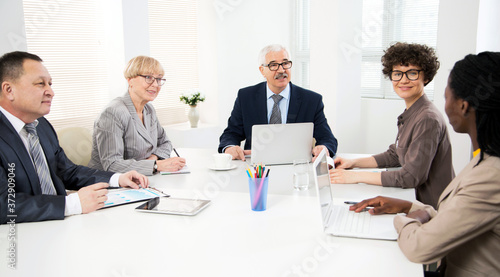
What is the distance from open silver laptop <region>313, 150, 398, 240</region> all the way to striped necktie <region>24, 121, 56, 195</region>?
1259mm

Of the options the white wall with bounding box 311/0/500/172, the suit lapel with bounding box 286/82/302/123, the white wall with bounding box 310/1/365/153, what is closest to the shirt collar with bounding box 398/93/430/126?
the suit lapel with bounding box 286/82/302/123

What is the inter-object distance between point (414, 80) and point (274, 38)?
3693 mm

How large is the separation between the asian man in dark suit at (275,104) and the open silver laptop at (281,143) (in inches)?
18.9

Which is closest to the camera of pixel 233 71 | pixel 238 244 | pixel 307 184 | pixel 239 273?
pixel 239 273

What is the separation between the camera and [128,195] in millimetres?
2051

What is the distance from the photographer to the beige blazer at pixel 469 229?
1.28 m

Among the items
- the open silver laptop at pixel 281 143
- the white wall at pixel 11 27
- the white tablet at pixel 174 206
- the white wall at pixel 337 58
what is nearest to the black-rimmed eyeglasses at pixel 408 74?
the open silver laptop at pixel 281 143

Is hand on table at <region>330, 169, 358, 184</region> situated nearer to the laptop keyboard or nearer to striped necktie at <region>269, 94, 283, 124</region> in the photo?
the laptop keyboard

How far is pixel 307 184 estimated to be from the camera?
7.11 ft

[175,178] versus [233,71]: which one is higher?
[233,71]

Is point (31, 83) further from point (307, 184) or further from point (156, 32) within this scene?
point (156, 32)

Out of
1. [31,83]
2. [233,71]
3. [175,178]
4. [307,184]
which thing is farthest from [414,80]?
[233,71]

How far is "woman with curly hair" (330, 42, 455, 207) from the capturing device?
2127mm

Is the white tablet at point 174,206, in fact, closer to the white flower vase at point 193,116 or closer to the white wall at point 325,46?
the white wall at point 325,46
